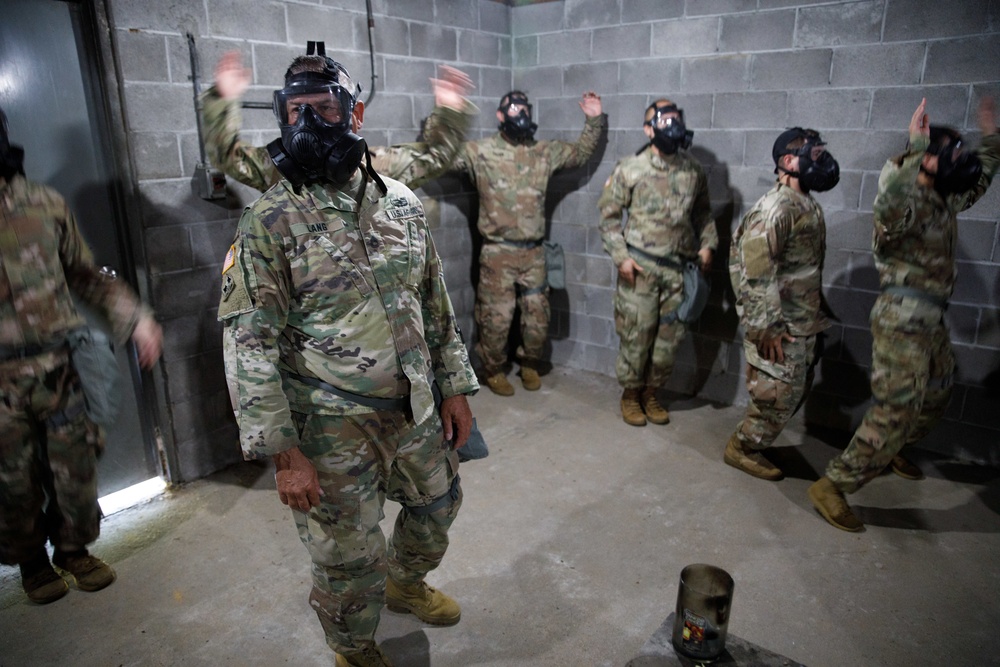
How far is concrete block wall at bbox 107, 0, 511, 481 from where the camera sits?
2898 millimetres

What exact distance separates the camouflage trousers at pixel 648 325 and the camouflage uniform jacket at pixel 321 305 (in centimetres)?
221

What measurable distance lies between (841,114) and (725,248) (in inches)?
36.3

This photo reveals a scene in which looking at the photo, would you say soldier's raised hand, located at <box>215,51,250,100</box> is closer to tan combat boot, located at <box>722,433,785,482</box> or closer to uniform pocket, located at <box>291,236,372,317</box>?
uniform pocket, located at <box>291,236,372,317</box>

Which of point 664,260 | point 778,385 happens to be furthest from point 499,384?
point 778,385

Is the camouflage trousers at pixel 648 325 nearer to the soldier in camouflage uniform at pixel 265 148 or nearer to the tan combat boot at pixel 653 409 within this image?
the tan combat boot at pixel 653 409

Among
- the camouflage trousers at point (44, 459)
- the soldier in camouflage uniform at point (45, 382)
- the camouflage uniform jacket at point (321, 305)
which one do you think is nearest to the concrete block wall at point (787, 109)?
the camouflage uniform jacket at point (321, 305)

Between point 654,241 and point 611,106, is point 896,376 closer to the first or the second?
point 654,241

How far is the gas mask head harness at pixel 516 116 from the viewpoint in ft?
13.8

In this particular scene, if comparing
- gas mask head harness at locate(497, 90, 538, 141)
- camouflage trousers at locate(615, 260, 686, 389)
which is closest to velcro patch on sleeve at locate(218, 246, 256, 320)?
camouflage trousers at locate(615, 260, 686, 389)

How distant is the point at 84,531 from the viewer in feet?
8.29

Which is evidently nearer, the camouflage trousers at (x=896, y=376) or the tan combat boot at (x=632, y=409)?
the camouflage trousers at (x=896, y=376)

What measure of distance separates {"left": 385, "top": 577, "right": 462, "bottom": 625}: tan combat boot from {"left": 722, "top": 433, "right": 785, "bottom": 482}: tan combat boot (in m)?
1.73

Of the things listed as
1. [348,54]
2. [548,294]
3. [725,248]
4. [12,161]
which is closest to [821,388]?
[725,248]

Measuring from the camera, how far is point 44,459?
2.40m
